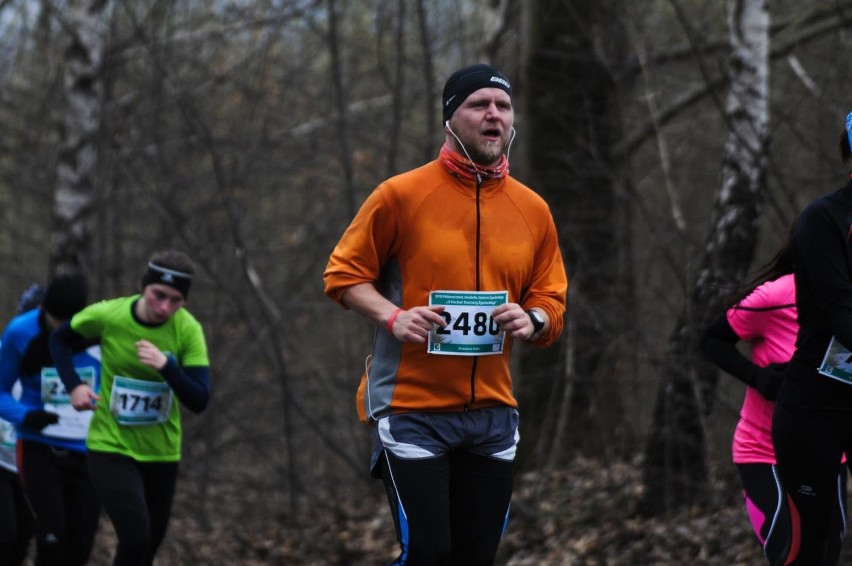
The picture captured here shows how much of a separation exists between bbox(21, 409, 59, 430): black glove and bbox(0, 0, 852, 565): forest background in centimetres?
361

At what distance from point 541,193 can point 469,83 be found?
671 centimetres

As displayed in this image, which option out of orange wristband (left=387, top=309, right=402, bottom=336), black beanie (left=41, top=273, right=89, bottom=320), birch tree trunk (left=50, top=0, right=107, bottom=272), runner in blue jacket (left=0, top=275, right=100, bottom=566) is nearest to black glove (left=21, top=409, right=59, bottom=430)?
runner in blue jacket (left=0, top=275, right=100, bottom=566)

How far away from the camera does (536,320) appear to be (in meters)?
4.68

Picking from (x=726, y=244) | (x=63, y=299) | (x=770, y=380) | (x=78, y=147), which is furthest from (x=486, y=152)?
(x=78, y=147)

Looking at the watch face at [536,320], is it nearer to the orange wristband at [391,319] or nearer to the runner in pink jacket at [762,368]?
the orange wristband at [391,319]

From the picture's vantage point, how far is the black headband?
6691mm

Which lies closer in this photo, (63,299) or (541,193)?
(63,299)

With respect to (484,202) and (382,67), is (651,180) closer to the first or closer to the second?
(382,67)

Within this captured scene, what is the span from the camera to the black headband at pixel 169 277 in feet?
22.0

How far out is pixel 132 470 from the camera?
6.71 m

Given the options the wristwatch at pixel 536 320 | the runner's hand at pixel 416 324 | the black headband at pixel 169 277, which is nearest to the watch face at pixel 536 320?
the wristwatch at pixel 536 320

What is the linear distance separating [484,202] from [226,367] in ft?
37.3

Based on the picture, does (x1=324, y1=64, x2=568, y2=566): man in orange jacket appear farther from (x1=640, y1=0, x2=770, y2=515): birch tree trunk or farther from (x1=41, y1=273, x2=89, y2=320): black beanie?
(x1=640, y1=0, x2=770, y2=515): birch tree trunk

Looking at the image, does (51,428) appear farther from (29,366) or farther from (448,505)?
(448,505)
